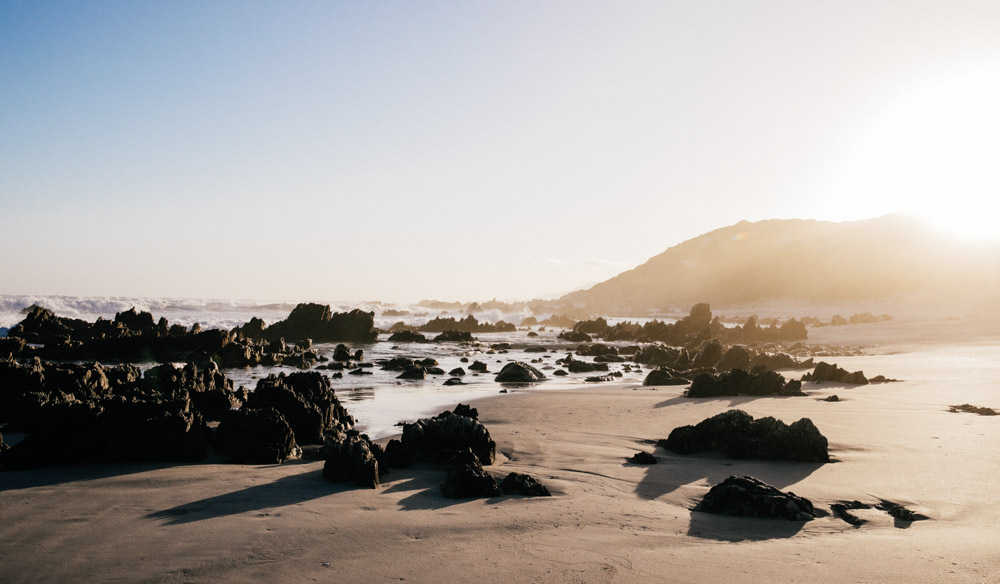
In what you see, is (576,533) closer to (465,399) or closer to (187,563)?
(187,563)

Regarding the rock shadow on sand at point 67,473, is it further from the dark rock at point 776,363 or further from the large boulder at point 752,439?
the dark rock at point 776,363

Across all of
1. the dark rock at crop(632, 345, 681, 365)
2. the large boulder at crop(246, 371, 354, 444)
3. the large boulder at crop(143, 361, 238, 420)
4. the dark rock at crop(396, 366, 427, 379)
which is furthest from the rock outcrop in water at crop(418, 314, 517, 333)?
the large boulder at crop(246, 371, 354, 444)

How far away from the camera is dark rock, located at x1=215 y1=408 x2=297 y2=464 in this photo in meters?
6.90

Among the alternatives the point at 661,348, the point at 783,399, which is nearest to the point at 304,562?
the point at 783,399

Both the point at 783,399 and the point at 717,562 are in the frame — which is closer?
the point at 717,562

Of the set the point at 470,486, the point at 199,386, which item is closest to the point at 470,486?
the point at 470,486

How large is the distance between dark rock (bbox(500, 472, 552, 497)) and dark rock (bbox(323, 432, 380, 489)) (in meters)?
1.36

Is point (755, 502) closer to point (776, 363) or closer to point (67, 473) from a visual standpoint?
point (67, 473)

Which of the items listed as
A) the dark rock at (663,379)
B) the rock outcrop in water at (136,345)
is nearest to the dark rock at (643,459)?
the dark rock at (663,379)

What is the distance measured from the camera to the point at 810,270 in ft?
320

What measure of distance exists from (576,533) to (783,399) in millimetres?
10054

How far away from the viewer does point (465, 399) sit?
13.8m

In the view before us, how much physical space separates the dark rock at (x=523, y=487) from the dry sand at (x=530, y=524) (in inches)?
6.4

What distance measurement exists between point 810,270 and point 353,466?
353 ft
